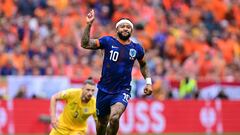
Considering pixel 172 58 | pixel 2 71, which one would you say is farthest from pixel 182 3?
pixel 2 71

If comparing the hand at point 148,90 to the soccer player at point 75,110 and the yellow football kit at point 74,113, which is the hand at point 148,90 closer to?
the soccer player at point 75,110

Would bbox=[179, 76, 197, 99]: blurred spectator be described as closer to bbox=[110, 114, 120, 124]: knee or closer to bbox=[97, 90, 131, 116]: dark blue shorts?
bbox=[97, 90, 131, 116]: dark blue shorts

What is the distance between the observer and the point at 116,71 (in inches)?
682

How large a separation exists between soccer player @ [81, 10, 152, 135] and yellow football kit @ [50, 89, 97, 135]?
120 centimetres

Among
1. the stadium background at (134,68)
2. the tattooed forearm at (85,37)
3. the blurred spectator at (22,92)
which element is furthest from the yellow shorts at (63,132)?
the blurred spectator at (22,92)

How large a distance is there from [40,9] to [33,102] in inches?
174

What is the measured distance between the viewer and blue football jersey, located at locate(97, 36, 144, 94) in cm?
1722

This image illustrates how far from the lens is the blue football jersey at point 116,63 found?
1722cm

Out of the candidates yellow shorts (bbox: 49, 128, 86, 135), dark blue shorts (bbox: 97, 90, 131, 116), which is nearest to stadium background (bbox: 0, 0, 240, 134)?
yellow shorts (bbox: 49, 128, 86, 135)

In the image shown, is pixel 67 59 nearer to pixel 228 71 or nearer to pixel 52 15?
pixel 52 15

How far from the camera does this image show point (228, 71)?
29.9 metres

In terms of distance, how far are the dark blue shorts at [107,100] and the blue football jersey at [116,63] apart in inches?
3.1

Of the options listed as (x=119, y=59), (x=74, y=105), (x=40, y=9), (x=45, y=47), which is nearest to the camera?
(x=119, y=59)

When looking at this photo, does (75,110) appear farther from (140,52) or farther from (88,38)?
(88,38)
